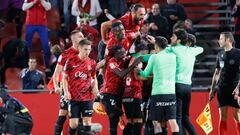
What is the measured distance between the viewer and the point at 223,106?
19.1m

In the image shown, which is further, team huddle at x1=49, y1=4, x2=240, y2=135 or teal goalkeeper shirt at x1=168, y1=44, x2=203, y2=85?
teal goalkeeper shirt at x1=168, y1=44, x2=203, y2=85

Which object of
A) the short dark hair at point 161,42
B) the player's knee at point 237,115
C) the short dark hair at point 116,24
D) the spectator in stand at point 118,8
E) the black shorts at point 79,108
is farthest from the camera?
the spectator in stand at point 118,8

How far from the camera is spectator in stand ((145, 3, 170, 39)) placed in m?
21.8

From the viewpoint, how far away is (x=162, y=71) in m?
17.3

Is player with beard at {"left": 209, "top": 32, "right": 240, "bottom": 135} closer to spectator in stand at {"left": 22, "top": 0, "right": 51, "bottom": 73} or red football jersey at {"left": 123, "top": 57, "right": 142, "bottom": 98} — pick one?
red football jersey at {"left": 123, "top": 57, "right": 142, "bottom": 98}

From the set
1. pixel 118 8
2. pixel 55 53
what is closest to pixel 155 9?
pixel 118 8

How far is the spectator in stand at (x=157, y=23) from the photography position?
2178 cm

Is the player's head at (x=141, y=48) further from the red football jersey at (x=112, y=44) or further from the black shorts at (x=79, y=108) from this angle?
the black shorts at (x=79, y=108)

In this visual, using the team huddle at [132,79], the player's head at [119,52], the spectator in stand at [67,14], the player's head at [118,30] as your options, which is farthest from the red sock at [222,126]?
the spectator in stand at [67,14]

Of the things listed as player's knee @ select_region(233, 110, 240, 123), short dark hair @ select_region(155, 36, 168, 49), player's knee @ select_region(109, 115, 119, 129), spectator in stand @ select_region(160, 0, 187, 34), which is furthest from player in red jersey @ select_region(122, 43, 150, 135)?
spectator in stand @ select_region(160, 0, 187, 34)

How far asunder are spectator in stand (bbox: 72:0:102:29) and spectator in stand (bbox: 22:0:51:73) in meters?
0.68

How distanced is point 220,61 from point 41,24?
5669mm

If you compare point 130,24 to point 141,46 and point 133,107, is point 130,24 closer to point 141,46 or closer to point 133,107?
point 141,46

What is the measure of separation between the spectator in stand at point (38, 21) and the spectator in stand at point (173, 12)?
113 inches
